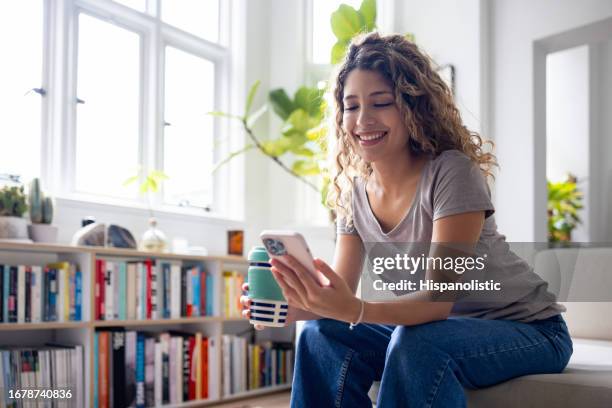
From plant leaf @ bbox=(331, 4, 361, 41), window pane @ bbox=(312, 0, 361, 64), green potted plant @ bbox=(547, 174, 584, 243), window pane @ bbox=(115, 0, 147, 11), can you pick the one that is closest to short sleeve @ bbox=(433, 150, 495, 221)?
plant leaf @ bbox=(331, 4, 361, 41)

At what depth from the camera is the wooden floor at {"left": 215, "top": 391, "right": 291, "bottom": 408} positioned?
3.30 metres

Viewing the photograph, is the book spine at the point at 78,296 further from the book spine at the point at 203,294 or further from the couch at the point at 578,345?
the couch at the point at 578,345

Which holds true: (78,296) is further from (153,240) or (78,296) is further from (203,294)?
(203,294)

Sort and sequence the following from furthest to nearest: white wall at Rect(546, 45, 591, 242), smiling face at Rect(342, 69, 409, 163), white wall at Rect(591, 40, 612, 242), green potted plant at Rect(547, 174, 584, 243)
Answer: white wall at Rect(546, 45, 591, 242), white wall at Rect(591, 40, 612, 242), green potted plant at Rect(547, 174, 584, 243), smiling face at Rect(342, 69, 409, 163)

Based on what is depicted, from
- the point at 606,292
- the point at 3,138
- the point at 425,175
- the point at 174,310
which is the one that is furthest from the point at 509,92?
the point at 3,138

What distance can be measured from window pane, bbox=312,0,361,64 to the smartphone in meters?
3.38

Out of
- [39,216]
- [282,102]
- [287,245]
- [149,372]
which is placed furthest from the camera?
[282,102]

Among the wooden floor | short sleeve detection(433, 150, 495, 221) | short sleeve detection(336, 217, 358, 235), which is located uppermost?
short sleeve detection(433, 150, 495, 221)

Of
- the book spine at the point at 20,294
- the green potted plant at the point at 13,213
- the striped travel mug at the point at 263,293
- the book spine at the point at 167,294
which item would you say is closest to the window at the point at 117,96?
the green potted plant at the point at 13,213

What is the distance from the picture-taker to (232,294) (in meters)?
3.55

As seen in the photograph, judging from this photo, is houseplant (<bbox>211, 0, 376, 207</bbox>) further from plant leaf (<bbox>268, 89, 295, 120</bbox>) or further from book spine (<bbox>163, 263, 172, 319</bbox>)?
book spine (<bbox>163, 263, 172, 319</bbox>)

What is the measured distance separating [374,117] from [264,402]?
2.27 metres

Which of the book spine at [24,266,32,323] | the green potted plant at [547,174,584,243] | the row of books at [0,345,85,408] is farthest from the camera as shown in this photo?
the green potted plant at [547,174,584,243]

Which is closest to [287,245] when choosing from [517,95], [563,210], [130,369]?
[130,369]
